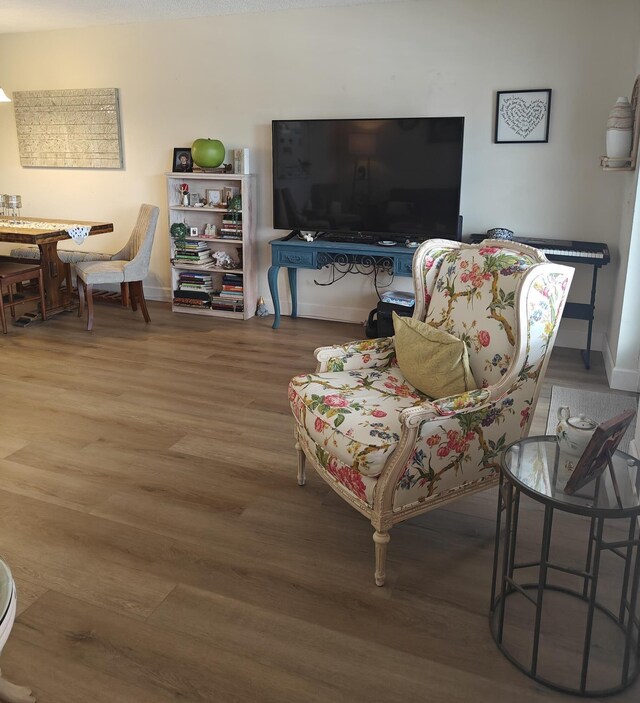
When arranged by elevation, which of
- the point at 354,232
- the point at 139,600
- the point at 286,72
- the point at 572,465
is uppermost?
the point at 286,72

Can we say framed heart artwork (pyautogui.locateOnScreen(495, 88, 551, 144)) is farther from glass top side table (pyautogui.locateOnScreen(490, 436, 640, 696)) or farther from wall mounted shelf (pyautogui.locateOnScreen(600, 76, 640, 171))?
glass top side table (pyautogui.locateOnScreen(490, 436, 640, 696))

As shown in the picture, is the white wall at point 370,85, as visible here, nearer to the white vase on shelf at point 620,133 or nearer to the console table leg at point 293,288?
the console table leg at point 293,288

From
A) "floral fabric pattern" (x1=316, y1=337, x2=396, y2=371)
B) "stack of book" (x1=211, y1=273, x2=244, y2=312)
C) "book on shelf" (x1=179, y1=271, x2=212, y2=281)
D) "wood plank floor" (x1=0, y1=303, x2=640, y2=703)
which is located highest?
"floral fabric pattern" (x1=316, y1=337, x2=396, y2=371)

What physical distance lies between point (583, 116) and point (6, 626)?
4385 millimetres

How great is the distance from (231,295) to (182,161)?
1.21 m

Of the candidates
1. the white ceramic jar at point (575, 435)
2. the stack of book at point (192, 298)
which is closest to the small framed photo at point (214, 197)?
the stack of book at point (192, 298)

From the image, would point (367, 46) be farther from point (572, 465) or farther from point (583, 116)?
point (572, 465)

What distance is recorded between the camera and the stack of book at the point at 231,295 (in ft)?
17.9

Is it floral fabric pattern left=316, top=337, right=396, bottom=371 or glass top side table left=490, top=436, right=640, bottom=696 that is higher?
floral fabric pattern left=316, top=337, right=396, bottom=371

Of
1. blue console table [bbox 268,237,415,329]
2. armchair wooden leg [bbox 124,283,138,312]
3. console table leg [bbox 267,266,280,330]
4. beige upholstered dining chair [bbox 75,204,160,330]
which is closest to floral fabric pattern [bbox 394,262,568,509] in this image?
blue console table [bbox 268,237,415,329]

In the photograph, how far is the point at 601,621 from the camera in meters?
1.94

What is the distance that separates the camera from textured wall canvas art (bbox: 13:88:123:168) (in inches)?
229

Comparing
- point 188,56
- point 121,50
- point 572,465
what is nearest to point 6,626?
point 572,465

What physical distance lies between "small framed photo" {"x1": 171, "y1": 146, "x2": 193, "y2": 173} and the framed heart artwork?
8.30 ft
